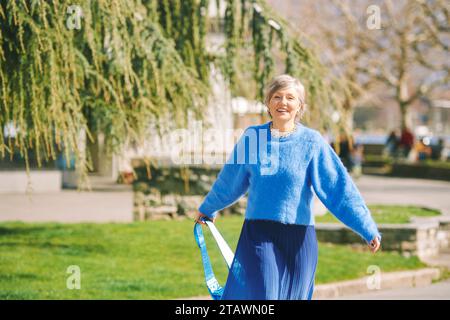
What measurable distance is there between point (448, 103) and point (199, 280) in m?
47.5

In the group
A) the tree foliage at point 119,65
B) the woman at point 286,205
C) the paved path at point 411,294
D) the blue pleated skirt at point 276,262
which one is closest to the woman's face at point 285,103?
the woman at point 286,205

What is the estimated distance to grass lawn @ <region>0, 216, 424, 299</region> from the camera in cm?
733

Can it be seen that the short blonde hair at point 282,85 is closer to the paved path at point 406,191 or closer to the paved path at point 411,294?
the paved path at point 411,294

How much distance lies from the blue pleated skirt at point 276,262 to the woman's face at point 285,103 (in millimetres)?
583

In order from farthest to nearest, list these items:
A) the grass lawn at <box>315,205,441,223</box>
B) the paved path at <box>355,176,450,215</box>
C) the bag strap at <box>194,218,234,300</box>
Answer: the paved path at <box>355,176,450,215</box> < the grass lawn at <box>315,205,441,223</box> < the bag strap at <box>194,218,234,300</box>

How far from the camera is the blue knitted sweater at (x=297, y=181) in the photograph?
4.43 meters

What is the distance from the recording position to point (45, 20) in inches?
263

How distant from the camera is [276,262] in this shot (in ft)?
14.5

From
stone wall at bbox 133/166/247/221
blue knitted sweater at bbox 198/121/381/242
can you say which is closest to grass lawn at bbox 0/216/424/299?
stone wall at bbox 133/166/247/221

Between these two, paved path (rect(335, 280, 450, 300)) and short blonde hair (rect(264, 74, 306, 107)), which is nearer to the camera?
short blonde hair (rect(264, 74, 306, 107))

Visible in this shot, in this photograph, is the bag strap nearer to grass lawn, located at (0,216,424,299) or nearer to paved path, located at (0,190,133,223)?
grass lawn, located at (0,216,424,299)

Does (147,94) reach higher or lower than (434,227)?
higher
